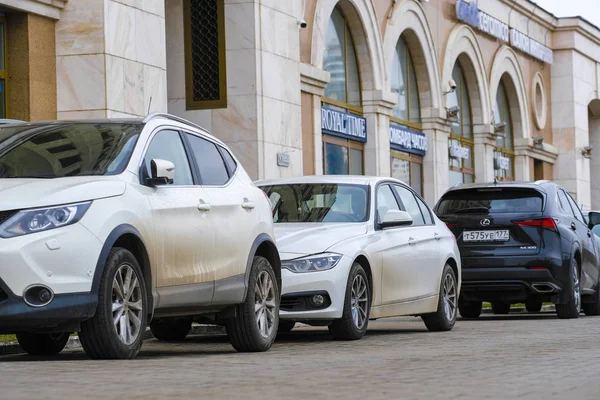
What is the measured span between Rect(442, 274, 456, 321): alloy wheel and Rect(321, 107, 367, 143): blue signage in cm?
1345

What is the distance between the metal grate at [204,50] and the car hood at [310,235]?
11.3 m

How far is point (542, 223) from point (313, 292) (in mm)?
5679

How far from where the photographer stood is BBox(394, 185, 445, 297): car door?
14.0 meters

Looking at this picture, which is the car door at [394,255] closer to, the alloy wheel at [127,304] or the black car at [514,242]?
the black car at [514,242]

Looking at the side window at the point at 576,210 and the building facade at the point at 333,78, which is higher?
the building facade at the point at 333,78

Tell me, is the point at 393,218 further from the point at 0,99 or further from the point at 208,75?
the point at 208,75

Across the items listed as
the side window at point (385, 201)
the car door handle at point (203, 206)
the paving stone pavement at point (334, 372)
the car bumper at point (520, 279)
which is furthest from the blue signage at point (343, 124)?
the car door handle at point (203, 206)

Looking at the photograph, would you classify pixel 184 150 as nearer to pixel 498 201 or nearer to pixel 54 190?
pixel 54 190

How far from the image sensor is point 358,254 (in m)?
12.5

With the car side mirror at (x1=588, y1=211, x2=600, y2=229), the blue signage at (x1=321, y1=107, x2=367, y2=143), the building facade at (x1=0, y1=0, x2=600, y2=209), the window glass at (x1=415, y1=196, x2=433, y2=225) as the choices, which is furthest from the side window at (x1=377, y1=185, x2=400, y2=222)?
the blue signage at (x1=321, y1=107, x2=367, y2=143)

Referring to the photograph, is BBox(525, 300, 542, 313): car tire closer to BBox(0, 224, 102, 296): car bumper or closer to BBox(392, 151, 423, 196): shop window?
BBox(392, 151, 423, 196): shop window

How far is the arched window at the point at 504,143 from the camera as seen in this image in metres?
42.6

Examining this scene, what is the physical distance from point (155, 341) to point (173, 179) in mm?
3904

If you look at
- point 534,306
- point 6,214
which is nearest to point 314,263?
point 6,214
